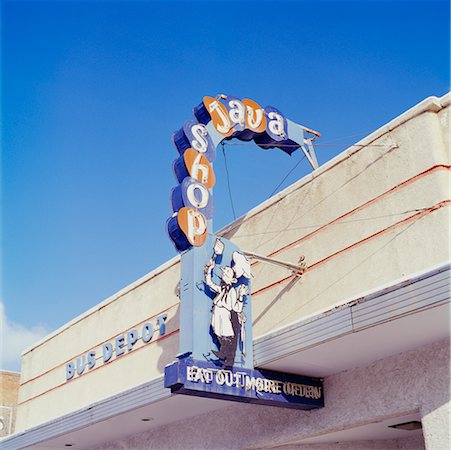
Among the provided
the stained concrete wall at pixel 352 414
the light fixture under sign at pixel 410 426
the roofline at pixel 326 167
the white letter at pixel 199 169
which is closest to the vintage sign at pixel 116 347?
the roofline at pixel 326 167

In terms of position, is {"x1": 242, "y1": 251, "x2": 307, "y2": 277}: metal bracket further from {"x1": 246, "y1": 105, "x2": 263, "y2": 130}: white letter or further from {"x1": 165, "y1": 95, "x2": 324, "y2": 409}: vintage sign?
{"x1": 246, "y1": 105, "x2": 263, "y2": 130}: white letter

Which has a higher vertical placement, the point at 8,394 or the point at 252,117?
the point at 252,117

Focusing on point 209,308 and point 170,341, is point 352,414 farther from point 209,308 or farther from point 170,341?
point 170,341

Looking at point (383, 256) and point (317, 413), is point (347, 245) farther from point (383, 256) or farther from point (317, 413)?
point (317, 413)

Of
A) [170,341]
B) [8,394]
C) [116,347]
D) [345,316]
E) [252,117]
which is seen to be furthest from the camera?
[8,394]

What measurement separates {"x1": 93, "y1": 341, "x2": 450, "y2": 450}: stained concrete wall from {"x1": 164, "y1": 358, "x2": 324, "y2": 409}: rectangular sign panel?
15.6 inches

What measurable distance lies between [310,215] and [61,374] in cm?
910

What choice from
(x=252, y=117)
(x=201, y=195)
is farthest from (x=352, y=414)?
(x=252, y=117)

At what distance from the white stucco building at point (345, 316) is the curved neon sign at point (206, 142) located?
147cm

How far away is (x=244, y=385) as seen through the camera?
9.62m

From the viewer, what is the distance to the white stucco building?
8.66 m

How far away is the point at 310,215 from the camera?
1156cm

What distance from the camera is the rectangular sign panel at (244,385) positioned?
9.17 metres

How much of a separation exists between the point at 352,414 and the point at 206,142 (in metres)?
5.09
